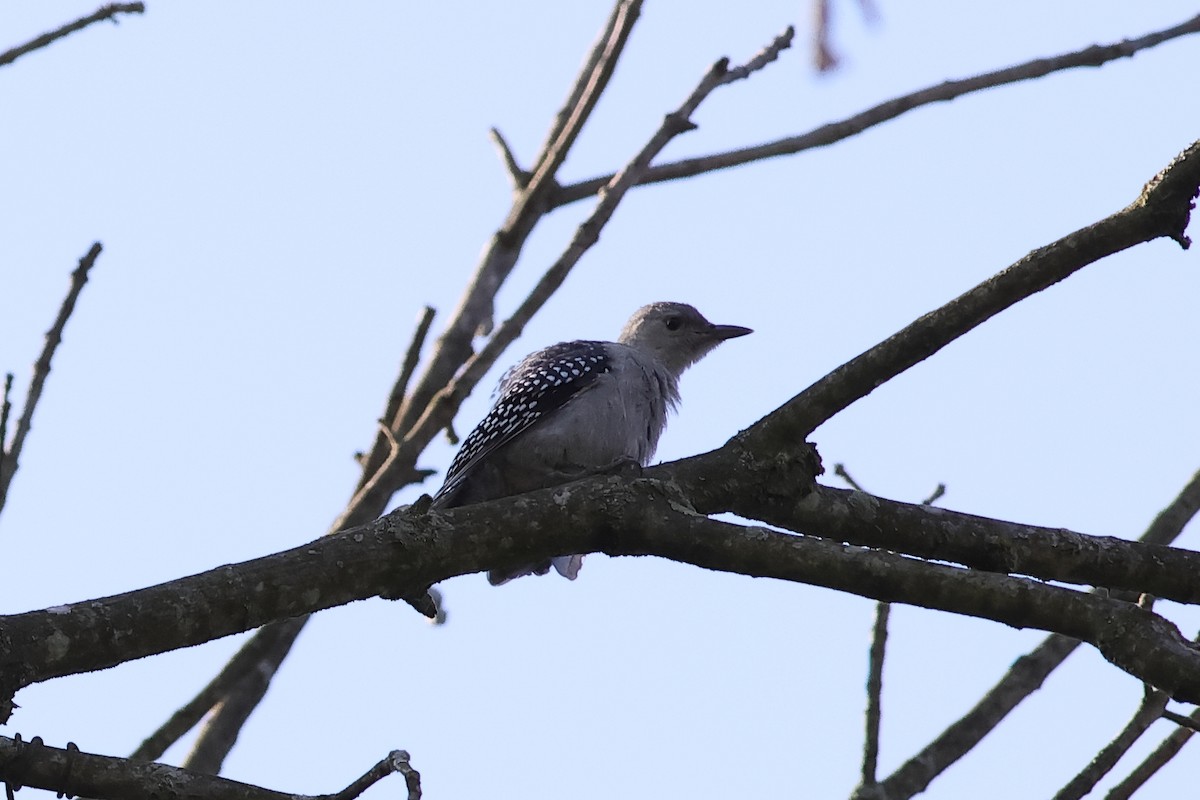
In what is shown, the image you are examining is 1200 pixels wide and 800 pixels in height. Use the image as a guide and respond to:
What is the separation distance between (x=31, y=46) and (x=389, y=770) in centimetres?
295

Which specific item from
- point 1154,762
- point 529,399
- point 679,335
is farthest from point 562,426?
point 1154,762

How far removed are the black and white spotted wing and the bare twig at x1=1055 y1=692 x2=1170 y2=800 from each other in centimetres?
304

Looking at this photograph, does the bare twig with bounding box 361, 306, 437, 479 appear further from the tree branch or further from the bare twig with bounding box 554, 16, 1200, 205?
the tree branch

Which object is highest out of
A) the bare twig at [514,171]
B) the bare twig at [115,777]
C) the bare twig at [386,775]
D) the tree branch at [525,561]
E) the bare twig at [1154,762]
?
the bare twig at [514,171]

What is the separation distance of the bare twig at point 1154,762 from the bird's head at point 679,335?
426 cm

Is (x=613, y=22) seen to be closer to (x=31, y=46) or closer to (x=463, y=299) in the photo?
(x=463, y=299)

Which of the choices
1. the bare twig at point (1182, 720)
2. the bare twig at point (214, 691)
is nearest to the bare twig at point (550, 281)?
the bare twig at point (214, 691)

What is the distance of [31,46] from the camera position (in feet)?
16.6

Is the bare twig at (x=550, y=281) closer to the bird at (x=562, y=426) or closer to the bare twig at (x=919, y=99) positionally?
the bird at (x=562, y=426)

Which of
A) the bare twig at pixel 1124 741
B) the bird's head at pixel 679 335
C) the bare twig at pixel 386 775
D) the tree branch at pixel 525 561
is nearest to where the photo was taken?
the bare twig at pixel 386 775

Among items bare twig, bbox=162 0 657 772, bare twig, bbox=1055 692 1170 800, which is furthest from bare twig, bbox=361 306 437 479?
bare twig, bbox=1055 692 1170 800

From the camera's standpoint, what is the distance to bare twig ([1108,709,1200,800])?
15.7 ft

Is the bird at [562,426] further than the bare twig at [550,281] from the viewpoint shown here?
Yes

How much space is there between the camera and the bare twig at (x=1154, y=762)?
4789 mm
